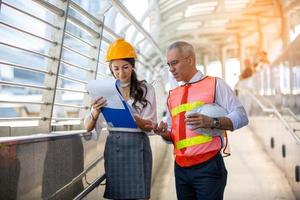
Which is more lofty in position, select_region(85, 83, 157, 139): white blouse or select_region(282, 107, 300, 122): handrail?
select_region(282, 107, 300, 122): handrail

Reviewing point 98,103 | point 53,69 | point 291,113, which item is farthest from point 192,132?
point 291,113

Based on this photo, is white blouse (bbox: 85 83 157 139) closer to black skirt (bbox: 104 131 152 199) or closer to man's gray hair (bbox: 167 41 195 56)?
black skirt (bbox: 104 131 152 199)

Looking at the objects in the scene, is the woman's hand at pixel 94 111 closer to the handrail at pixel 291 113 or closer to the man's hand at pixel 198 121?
the man's hand at pixel 198 121

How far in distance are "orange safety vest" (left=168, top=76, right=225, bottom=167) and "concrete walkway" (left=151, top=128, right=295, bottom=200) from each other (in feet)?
11.3

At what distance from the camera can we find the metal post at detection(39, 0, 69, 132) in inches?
137

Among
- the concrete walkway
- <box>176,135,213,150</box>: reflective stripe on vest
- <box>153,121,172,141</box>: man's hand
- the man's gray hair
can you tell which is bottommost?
the concrete walkway

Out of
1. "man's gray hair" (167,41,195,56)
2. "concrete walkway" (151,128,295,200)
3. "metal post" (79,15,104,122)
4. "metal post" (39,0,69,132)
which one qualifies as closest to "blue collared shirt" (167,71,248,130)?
"man's gray hair" (167,41,195,56)

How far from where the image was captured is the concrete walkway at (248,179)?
6.15 m

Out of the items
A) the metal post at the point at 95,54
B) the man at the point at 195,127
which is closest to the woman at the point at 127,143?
the man at the point at 195,127

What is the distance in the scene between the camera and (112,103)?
2664mm

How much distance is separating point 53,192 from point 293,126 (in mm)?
3720

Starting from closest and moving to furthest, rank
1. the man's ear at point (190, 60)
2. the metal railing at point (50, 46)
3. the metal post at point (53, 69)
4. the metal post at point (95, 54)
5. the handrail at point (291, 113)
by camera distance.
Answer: the man's ear at point (190, 60), the metal railing at point (50, 46), the metal post at point (53, 69), the metal post at point (95, 54), the handrail at point (291, 113)

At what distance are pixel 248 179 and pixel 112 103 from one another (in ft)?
15.9

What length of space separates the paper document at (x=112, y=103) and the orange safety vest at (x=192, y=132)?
264 mm
